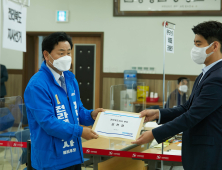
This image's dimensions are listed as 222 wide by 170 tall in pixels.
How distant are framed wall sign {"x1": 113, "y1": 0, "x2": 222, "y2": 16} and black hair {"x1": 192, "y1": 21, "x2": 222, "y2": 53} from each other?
5.10 meters

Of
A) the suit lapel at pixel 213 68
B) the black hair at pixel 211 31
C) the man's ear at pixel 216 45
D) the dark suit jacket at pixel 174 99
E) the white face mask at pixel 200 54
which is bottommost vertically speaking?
the dark suit jacket at pixel 174 99

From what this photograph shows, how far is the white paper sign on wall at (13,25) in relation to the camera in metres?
2.10

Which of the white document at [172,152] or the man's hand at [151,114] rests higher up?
the man's hand at [151,114]

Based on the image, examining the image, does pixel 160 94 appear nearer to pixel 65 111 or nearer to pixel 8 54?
pixel 8 54

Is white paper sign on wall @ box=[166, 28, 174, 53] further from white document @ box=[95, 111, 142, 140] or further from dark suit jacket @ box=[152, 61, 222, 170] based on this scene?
dark suit jacket @ box=[152, 61, 222, 170]

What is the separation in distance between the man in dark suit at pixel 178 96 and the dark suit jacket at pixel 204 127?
274 cm

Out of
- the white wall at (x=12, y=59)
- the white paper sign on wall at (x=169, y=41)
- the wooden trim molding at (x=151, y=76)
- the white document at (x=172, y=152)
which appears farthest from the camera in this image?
the white wall at (x=12, y=59)

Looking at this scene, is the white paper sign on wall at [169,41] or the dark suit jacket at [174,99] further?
the dark suit jacket at [174,99]

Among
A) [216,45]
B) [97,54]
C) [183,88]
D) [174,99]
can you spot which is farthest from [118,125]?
[97,54]

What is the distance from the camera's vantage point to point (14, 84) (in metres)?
7.41

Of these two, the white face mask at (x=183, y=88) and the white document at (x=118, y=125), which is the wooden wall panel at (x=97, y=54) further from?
the white document at (x=118, y=125)

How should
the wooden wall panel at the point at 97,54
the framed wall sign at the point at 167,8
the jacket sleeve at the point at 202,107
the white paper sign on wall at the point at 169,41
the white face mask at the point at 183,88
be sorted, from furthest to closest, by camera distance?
the wooden wall panel at the point at 97,54
the framed wall sign at the point at 167,8
the white face mask at the point at 183,88
the white paper sign on wall at the point at 169,41
the jacket sleeve at the point at 202,107

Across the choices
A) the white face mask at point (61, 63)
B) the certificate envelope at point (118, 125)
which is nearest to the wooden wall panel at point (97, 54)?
the certificate envelope at point (118, 125)

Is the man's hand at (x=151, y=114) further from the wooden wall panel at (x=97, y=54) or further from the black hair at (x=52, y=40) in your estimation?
the wooden wall panel at (x=97, y=54)
